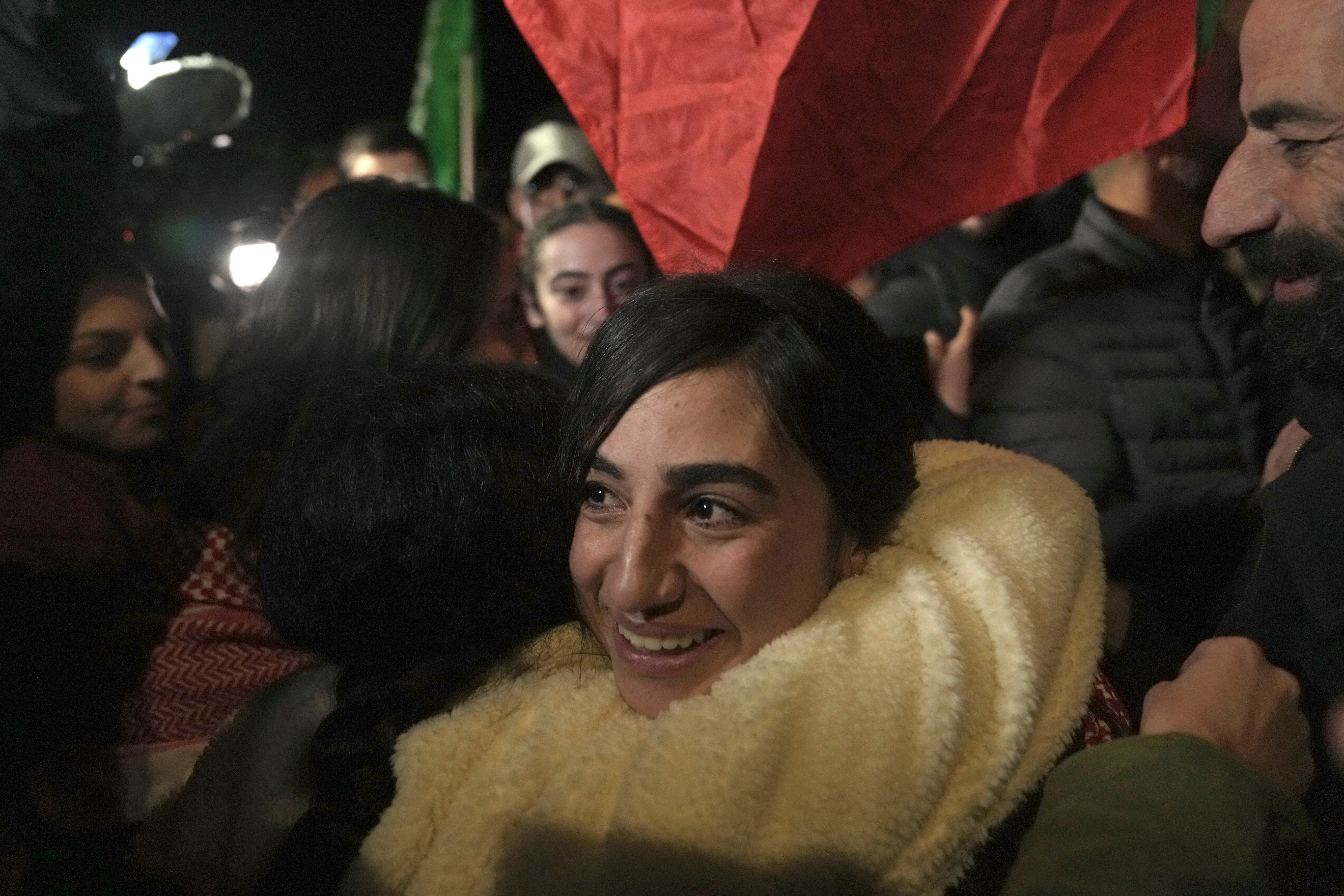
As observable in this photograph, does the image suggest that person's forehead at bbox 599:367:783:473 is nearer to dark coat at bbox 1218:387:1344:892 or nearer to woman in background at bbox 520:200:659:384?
dark coat at bbox 1218:387:1344:892

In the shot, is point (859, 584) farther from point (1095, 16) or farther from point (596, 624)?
point (1095, 16)

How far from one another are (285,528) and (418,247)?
908 mm

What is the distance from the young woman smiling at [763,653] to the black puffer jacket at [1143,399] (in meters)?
0.73

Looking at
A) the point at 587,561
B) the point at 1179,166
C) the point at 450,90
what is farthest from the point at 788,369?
the point at 450,90

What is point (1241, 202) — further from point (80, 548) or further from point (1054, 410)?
point (80, 548)

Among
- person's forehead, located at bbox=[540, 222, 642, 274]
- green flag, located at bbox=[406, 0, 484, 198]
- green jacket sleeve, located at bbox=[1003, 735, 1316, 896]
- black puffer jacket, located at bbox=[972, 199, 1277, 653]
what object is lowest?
black puffer jacket, located at bbox=[972, 199, 1277, 653]

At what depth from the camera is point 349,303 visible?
2084mm

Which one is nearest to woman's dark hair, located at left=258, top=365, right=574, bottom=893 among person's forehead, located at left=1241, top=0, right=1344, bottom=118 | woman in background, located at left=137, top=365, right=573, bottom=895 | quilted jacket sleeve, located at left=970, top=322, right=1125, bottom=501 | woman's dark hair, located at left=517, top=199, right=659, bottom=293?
woman in background, located at left=137, top=365, right=573, bottom=895

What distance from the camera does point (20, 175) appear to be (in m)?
1.71

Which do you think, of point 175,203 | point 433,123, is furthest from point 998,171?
point 433,123

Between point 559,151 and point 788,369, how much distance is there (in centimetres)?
290

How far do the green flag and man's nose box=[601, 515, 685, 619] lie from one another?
12.1ft

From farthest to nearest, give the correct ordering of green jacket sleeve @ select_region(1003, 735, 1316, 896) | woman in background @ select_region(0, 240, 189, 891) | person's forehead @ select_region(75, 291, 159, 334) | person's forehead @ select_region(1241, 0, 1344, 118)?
person's forehead @ select_region(75, 291, 159, 334) → woman in background @ select_region(0, 240, 189, 891) → person's forehead @ select_region(1241, 0, 1344, 118) → green jacket sleeve @ select_region(1003, 735, 1316, 896)

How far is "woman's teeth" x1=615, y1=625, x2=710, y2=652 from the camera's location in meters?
1.29
